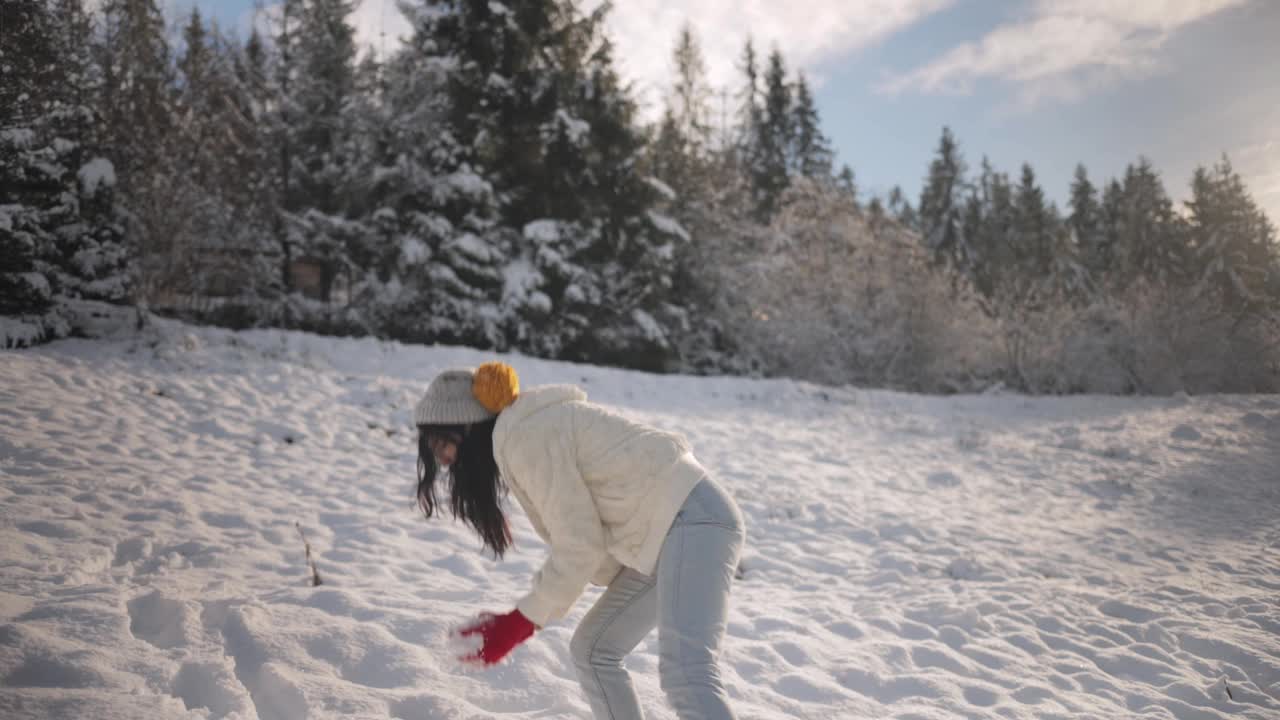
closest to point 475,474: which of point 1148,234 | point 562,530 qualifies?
point 562,530

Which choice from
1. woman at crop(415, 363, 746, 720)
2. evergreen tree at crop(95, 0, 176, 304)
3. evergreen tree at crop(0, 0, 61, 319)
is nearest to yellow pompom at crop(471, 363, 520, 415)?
woman at crop(415, 363, 746, 720)

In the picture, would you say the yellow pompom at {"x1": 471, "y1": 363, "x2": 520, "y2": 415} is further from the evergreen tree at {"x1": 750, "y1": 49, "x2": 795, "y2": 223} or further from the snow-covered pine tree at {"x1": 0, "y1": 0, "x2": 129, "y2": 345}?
the evergreen tree at {"x1": 750, "y1": 49, "x2": 795, "y2": 223}

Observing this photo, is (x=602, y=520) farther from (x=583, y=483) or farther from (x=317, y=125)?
(x=317, y=125)

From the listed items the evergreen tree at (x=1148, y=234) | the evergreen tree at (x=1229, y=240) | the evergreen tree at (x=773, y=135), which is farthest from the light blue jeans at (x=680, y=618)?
the evergreen tree at (x=773, y=135)

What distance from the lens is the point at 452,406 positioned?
212 centimetres

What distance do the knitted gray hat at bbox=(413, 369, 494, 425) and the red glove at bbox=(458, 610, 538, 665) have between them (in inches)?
25.0

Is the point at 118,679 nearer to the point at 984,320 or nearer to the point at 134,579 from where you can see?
the point at 134,579

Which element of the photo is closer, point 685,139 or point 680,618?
point 680,618

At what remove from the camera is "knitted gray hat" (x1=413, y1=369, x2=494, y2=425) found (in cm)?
211

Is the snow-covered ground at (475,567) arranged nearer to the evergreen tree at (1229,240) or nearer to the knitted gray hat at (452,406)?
the knitted gray hat at (452,406)

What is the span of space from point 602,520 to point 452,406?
63 centimetres

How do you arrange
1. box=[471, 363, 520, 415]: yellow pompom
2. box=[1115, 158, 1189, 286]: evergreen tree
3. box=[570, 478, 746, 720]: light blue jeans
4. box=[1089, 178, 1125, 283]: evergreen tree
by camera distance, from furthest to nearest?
box=[1089, 178, 1125, 283]: evergreen tree < box=[1115, 158, 1189, 286]: evergreen tree < box=[471, 363, 520, 415]: yellow pompom < box=[570, 478, 746, 720]: light blue jeans

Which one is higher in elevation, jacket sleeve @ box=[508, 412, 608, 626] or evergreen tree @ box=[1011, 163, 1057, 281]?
evergreen tree @ box=[1011, 163, 1057, 281]

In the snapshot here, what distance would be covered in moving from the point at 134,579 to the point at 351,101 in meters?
16.8
